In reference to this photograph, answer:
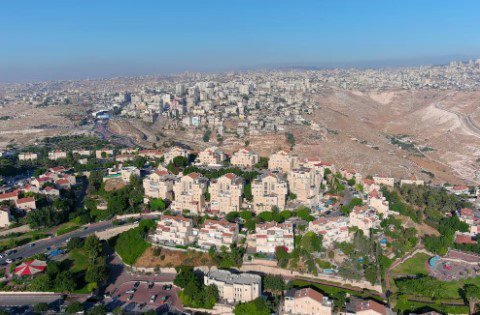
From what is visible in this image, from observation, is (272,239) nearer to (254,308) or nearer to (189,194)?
(254,308)

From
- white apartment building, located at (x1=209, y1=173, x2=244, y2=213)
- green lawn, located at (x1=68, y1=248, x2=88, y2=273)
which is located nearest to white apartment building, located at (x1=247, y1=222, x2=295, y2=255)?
white apartment building, located at (x1=209, y1=173, x2=244, y2=213)

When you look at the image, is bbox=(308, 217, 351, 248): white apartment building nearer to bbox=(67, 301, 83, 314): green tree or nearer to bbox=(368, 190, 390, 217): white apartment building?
bbox=(368, 190, 390, 217): white apartment building

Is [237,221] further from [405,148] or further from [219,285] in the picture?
[405,148]

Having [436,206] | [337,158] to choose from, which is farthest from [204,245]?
[337,158]

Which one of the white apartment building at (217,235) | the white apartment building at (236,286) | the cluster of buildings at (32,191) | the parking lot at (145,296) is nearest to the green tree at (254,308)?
the white apartment building at (236,286)

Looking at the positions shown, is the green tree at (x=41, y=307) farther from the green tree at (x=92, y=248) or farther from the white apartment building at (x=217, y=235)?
the white apartment building at (x=217, y=235)

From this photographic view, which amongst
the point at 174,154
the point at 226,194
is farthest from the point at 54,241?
the point at 174,154

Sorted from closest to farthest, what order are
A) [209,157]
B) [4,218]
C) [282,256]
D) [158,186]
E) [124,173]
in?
[282,256] → [4,218] → [158,186] → [124,173] → [209,157]
